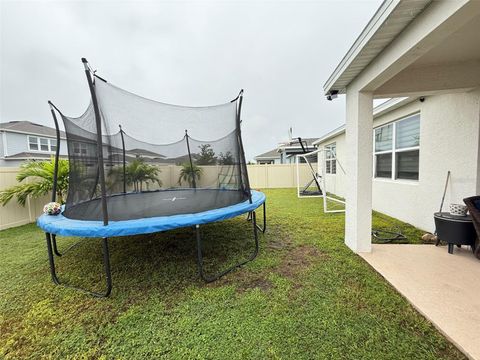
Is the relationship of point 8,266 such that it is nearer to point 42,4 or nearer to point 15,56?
point 42,4

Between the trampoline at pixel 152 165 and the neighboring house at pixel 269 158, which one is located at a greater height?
the neighboring house at pixel 269 158

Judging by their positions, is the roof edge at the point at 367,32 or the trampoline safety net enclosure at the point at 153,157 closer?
the roof edge at the point at 367,32

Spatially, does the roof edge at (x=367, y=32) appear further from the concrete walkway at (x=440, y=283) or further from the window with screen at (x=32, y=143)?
the window with screen at (x=32, y=143)

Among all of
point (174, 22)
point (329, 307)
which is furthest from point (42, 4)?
point (329, 307)

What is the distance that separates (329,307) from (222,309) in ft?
3.01

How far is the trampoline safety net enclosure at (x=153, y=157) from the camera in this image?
8.77 feet

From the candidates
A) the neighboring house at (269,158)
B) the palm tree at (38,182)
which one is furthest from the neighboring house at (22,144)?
the neighboring house at (269,158)

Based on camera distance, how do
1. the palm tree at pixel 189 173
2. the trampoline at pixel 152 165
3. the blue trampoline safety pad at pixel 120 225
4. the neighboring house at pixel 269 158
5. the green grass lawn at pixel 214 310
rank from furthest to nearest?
1. the neighboring house at pixel 269 158
2. the palm tree at pixel 189 173
3. the trampoline at pixel 152 165
4. the blue trampoline safety pad at pixel 120 225
5. the green grass lawn at pixel 214 310

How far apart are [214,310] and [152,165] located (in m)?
2.28

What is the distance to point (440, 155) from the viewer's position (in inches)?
130

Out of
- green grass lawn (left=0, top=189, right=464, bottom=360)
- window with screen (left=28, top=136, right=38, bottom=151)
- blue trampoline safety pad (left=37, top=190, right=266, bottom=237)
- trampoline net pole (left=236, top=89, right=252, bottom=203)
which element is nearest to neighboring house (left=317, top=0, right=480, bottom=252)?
green grass lawn (left=0, top=189, right=464, bottom=360)

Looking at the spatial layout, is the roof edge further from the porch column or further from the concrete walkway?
the concrete walkway

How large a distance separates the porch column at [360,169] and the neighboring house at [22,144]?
13510 mm

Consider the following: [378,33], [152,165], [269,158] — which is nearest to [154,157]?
[152,165]
